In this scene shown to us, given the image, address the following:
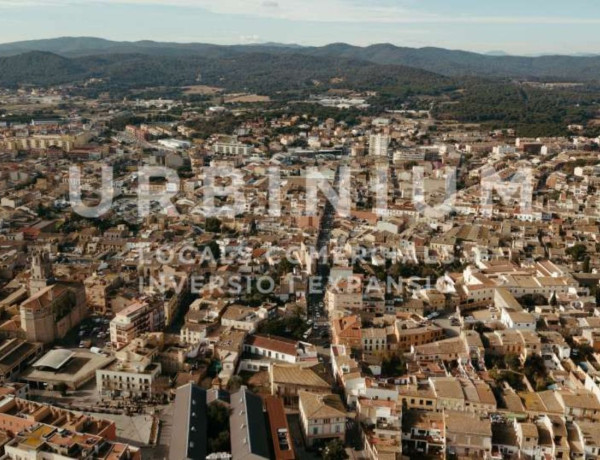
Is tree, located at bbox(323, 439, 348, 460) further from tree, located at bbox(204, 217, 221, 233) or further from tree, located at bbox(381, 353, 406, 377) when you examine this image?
tree, located at bbox(204, 217, 221, 233)

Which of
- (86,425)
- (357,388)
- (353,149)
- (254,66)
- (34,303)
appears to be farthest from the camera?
(254,66)

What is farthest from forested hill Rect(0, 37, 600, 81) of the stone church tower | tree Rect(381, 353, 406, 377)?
tree Rect(381, 353, 406, 377)

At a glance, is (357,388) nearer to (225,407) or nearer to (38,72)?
(225,407)

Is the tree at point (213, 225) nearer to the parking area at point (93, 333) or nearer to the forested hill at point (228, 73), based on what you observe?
the parking area at point (93, 333)

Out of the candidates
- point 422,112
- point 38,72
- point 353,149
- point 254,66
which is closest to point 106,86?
point 38,72

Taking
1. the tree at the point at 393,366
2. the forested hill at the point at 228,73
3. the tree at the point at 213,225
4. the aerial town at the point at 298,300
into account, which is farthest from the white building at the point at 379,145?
the forested hill at the point at 228,73

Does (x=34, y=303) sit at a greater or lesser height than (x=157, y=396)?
greater

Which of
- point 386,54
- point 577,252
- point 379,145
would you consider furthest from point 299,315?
point 386,54
